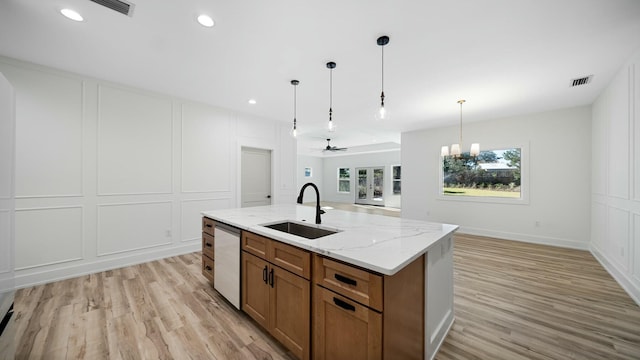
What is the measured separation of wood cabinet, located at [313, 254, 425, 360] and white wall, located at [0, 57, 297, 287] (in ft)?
11.7

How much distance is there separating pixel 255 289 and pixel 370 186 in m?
9.56

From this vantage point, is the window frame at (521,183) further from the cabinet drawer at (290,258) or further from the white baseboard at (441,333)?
the cabinet drawer at (290,258)

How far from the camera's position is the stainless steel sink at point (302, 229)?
2137mm

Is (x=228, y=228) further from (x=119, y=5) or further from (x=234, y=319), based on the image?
(x=119, y=5)

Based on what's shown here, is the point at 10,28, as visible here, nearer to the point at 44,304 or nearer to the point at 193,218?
the point at 44,304

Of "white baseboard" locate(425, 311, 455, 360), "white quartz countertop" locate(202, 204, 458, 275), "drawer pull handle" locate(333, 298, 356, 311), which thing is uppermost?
"white quartz countertop" locate(202, 204, 458, 275)

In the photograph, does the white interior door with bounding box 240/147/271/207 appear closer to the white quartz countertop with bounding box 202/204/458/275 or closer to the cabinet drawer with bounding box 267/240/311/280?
the white quartz countertop with bounding box 202/204/458/275

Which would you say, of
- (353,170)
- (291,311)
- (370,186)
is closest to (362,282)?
(291,311)

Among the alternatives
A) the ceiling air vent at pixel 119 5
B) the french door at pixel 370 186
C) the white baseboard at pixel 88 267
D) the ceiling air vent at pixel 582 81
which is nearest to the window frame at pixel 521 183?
the ceiling air vent at pixel 582 81

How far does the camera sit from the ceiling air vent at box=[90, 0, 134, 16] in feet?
6.12

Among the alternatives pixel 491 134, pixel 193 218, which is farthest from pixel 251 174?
pixel 491 134

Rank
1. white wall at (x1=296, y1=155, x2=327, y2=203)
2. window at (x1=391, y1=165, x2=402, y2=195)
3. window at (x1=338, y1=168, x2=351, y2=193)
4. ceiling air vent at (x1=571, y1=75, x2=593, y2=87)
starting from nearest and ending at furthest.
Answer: ceiling air vent at (x1=571, y1=75, x2=593, y2=87) → window at (x1=391, y1=165, x2=402, y2=195) → white wall at (x1=296, y1=155, x2=327, y2=203) → window at (x1=338, y1=168, x2=351, y2=193)

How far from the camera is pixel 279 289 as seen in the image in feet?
5.73

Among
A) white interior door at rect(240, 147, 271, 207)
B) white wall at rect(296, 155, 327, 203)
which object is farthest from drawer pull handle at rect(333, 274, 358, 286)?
white wall at rect(296, 155, 327, 203)
